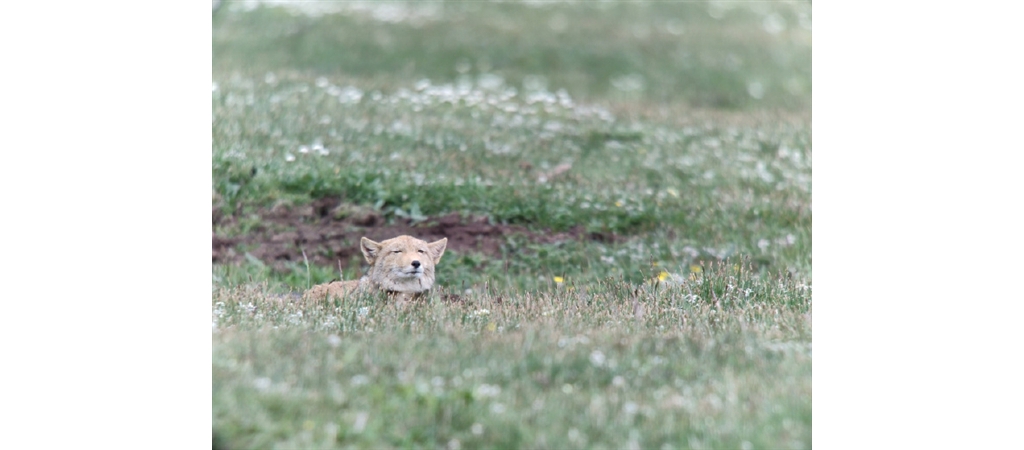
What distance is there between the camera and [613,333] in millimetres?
6414

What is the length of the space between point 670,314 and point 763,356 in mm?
963

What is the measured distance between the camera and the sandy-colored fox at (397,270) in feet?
22.8

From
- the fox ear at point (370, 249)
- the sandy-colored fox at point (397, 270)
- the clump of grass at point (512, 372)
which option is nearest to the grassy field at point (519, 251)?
the clump of grass at point (512, 372)

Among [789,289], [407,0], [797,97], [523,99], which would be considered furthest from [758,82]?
[789,289]

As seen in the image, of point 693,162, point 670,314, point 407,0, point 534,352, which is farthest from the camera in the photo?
point 407,0

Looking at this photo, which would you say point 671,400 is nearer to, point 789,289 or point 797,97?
point 789,289

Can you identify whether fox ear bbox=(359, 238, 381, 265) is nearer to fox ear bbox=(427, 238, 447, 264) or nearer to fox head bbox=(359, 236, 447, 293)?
fox head bbox=(359, 236, 447, 293)

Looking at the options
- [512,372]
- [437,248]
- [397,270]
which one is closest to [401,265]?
[397,270]

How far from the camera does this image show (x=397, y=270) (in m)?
6.96

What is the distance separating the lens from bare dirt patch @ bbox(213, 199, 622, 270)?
8547 mm

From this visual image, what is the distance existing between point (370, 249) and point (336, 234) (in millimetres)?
1604

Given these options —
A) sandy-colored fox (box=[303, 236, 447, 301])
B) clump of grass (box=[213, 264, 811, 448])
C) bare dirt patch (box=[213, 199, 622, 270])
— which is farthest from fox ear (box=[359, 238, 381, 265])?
bare dirt patch (box=[213, 199, 622, 270])

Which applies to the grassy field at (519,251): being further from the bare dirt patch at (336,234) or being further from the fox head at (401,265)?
the fox head at (401,265)

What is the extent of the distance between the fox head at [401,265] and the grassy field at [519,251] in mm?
261
